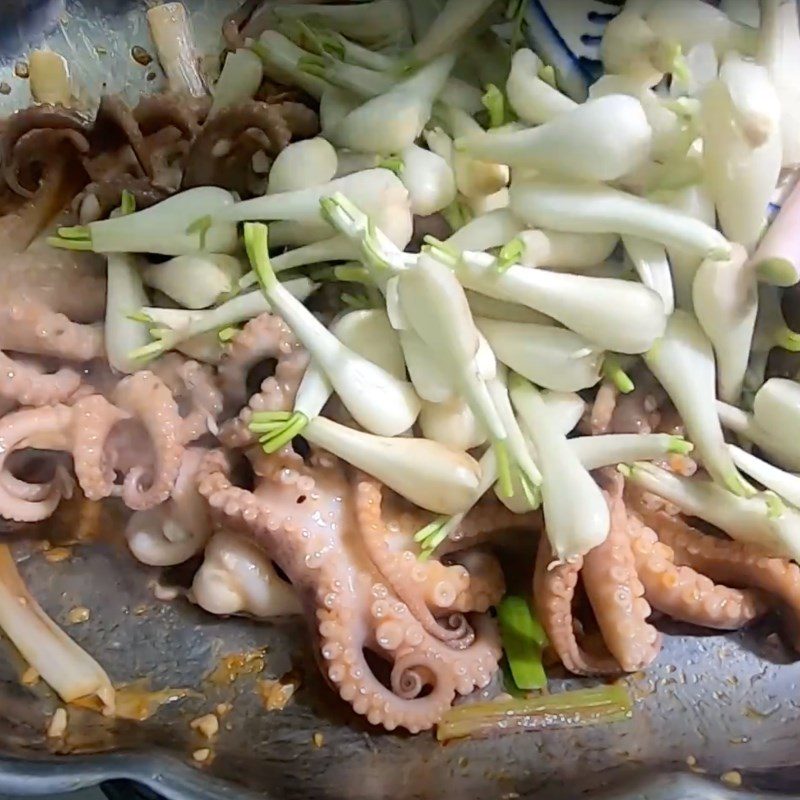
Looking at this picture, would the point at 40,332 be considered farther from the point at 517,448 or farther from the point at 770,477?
the point at 770,477

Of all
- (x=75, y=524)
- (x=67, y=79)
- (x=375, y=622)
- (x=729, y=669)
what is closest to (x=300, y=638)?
(x=375, y=622)

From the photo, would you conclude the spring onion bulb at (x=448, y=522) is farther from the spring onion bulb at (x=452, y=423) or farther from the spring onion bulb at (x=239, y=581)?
the spring onion bulb at (x=239, y=581)

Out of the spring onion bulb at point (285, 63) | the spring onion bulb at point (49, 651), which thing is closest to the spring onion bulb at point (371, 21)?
the spring onion bulb at point (285, 63)

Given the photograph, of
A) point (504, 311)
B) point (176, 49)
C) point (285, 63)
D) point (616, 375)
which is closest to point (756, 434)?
point (616, 375)

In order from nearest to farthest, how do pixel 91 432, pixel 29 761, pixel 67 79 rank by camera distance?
pixel 29 761 → pixel 91 432 → pixel 67 79

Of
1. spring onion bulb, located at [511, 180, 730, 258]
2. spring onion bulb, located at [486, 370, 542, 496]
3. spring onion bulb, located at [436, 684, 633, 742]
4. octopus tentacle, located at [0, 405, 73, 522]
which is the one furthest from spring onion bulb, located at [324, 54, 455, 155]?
spring onion bulb, located at [436, 684, 633, 742]

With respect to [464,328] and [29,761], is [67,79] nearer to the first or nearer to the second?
[464,328]
